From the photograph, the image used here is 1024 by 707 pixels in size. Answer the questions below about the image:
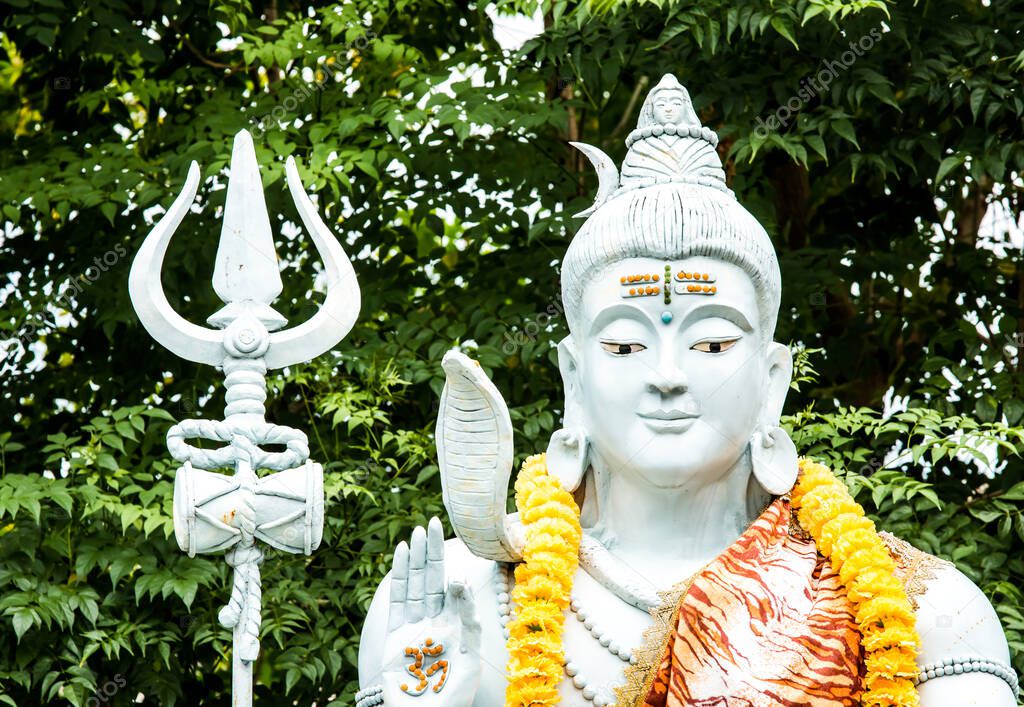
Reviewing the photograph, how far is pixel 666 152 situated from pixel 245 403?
1.72 m

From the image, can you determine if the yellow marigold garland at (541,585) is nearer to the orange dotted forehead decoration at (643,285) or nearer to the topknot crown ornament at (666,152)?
the orange dotted forehead decoration at (643,285)

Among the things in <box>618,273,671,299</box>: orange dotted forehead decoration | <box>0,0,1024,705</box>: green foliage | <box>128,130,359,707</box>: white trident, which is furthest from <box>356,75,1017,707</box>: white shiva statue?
<box>0,0,1024,705</box>: green foliage

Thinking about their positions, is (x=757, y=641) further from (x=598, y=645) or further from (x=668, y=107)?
(x=668, y=107)

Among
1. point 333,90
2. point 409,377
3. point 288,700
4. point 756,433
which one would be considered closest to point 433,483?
point 409,377

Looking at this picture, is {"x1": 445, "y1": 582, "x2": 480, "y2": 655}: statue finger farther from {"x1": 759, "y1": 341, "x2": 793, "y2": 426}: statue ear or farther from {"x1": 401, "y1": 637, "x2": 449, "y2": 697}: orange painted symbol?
{"x1": 759, "y1": 341, "x2": 793, "y2": 426}: statue ear

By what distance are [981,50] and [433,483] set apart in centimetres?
308

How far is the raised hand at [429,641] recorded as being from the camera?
648 cm

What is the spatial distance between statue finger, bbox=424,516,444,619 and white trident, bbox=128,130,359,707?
1.37 feet

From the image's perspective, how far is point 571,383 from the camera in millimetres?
7426

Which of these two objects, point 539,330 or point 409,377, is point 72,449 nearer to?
point 409,377

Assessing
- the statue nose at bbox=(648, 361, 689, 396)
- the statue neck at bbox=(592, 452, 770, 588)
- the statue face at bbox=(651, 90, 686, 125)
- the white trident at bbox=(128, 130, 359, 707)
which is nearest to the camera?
the white trident at bbox=(128, 130, 359, 707)

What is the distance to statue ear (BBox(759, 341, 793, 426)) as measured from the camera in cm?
736

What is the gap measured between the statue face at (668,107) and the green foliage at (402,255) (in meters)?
1.73

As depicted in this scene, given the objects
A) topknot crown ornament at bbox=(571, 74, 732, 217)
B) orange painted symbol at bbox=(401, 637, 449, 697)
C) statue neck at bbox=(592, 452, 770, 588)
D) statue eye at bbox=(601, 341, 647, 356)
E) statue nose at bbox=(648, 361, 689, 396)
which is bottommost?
orange painted symbol at bbox=(401, 637, 449, 697)
